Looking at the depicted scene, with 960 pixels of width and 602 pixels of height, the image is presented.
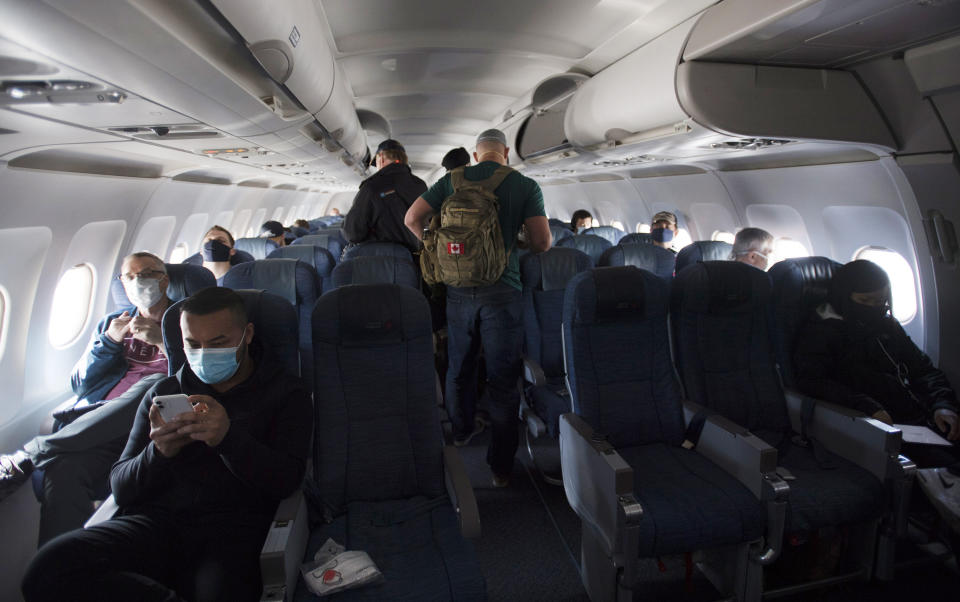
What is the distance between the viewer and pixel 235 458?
1.83 meters

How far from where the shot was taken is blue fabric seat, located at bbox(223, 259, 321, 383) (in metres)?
3.73

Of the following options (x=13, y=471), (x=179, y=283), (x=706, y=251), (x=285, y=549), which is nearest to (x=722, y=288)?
(x=706, y=251)

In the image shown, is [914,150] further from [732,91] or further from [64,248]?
[64,248]

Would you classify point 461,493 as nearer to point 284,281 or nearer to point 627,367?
point 627,367

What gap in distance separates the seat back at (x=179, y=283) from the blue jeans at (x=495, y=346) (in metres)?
1.70

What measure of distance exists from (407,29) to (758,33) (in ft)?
9.63

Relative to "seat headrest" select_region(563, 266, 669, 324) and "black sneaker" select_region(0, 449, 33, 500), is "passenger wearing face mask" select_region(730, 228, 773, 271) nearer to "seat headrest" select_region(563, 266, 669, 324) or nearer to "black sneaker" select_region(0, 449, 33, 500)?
"seat headrest" select_region(563, 266, 669, 324)

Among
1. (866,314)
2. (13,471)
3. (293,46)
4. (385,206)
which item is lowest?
(13,471)

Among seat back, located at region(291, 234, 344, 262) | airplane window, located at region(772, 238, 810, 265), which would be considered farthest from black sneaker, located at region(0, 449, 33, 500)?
airplane window, located at region(772, 238, 810, 265)

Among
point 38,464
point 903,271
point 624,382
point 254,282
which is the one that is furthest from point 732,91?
point 38,464

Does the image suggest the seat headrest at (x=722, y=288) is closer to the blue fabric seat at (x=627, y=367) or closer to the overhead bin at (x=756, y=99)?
the blue fabric seat at (x=627, y=367)

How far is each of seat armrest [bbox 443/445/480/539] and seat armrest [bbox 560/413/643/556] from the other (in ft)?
1.92

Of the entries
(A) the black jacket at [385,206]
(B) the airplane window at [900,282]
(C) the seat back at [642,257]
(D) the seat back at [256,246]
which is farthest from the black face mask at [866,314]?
(D) the seat back at [256,246]

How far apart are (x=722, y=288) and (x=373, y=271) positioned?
8.68ft
